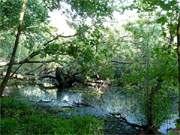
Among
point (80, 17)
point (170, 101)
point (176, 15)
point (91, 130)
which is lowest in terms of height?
point (91, 130)

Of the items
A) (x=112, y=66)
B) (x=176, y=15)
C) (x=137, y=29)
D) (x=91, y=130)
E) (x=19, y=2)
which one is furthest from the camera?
(x=112, y=66)

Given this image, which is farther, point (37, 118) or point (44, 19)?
point (44, 19)

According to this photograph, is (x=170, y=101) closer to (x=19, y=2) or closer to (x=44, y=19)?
(x=44, y=19)

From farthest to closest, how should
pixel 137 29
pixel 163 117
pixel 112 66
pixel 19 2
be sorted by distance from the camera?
pixel 112 66
pixel 137 29
pixel 163 117
pixel 19 2

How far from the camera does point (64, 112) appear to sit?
60.8ft

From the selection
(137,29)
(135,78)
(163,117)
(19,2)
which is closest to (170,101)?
(163,117)

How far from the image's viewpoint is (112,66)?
70.9ft

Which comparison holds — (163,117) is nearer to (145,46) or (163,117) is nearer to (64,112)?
(145,46)

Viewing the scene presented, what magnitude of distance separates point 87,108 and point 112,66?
272 centimetres

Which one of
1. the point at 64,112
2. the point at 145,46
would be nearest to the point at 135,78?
the point at 145,46

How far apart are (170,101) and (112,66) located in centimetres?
548

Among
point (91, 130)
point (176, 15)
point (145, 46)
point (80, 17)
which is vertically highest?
point (80, 17)

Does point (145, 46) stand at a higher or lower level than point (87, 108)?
higher

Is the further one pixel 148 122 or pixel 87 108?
pixel 87 108
